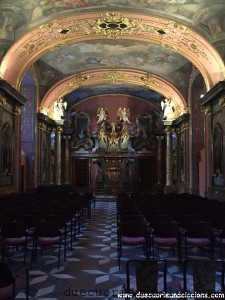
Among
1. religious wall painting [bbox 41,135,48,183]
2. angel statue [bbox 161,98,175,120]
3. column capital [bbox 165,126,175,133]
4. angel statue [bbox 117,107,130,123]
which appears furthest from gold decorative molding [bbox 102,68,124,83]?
religious wall painting [bbox 41,135,48,183]

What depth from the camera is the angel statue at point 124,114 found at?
3066 centimetres

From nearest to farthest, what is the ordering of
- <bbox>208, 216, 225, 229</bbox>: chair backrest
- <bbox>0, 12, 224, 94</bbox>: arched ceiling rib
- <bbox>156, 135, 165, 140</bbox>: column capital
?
<bbox>208, 216, 225, 229</bbox>: chair backrest → <bbox>0, 12, 224, 94</bbox>: arched ceiling rib → <bbox>156, 135, 165, 140</bbox>: column capital

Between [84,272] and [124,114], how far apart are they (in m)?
24.8

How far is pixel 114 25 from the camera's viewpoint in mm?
15453

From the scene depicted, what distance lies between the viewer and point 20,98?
16984mm

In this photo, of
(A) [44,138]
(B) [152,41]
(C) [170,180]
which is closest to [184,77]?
(B) [152,41]

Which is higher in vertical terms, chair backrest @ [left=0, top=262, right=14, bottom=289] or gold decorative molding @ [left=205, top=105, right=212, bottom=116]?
gold decorative molding @ [left=205, top=105, right=212, bottom=116]

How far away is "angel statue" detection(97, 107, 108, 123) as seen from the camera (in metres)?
30.7

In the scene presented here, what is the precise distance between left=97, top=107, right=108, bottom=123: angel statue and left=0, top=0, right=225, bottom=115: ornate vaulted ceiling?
291 inches

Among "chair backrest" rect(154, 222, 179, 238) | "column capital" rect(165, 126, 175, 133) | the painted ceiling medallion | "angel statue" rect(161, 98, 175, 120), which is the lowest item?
"chair backrest" rect(154, 222, 179, 238)

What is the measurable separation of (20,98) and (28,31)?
3.55 metres

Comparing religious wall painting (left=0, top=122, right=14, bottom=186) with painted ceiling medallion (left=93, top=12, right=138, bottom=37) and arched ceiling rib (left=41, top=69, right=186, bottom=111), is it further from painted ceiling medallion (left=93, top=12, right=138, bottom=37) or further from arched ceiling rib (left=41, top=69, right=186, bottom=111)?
arched ceiling rib (left=41, top=69, right=186, bottom=111)

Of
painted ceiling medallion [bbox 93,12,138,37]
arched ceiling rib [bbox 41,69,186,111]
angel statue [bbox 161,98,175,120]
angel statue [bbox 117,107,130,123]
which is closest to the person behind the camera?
painted ceiling medallion [bbox 93,12,138,37]

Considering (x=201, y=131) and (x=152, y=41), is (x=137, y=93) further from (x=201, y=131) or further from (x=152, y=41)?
(x=152, y=41)
